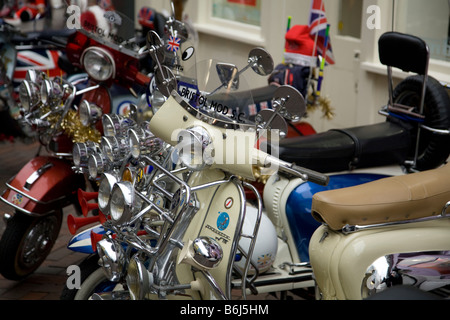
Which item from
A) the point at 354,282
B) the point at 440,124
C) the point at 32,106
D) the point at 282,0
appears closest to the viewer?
the point at 354,282

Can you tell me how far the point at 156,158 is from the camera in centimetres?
320

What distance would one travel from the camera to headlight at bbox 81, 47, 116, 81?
427cm

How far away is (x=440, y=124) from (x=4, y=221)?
102 inches

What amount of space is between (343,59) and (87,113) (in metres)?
3.39

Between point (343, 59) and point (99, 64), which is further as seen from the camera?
point (343, 59)

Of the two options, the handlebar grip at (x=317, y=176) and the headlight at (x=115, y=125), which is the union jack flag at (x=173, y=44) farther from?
the handlebar grip at (x=317, y=176)

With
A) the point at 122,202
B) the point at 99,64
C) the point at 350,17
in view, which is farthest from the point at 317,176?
the point at 350,17

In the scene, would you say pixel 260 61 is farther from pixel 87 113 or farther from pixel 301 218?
pixel 87 113

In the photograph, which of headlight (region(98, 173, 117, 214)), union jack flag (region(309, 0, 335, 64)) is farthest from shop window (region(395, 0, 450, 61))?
headlight (region(98, 173, 117, 214))

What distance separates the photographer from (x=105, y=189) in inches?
110

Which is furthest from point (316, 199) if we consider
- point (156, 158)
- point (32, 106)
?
point (32, 106)

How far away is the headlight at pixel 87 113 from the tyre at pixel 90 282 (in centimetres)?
102
